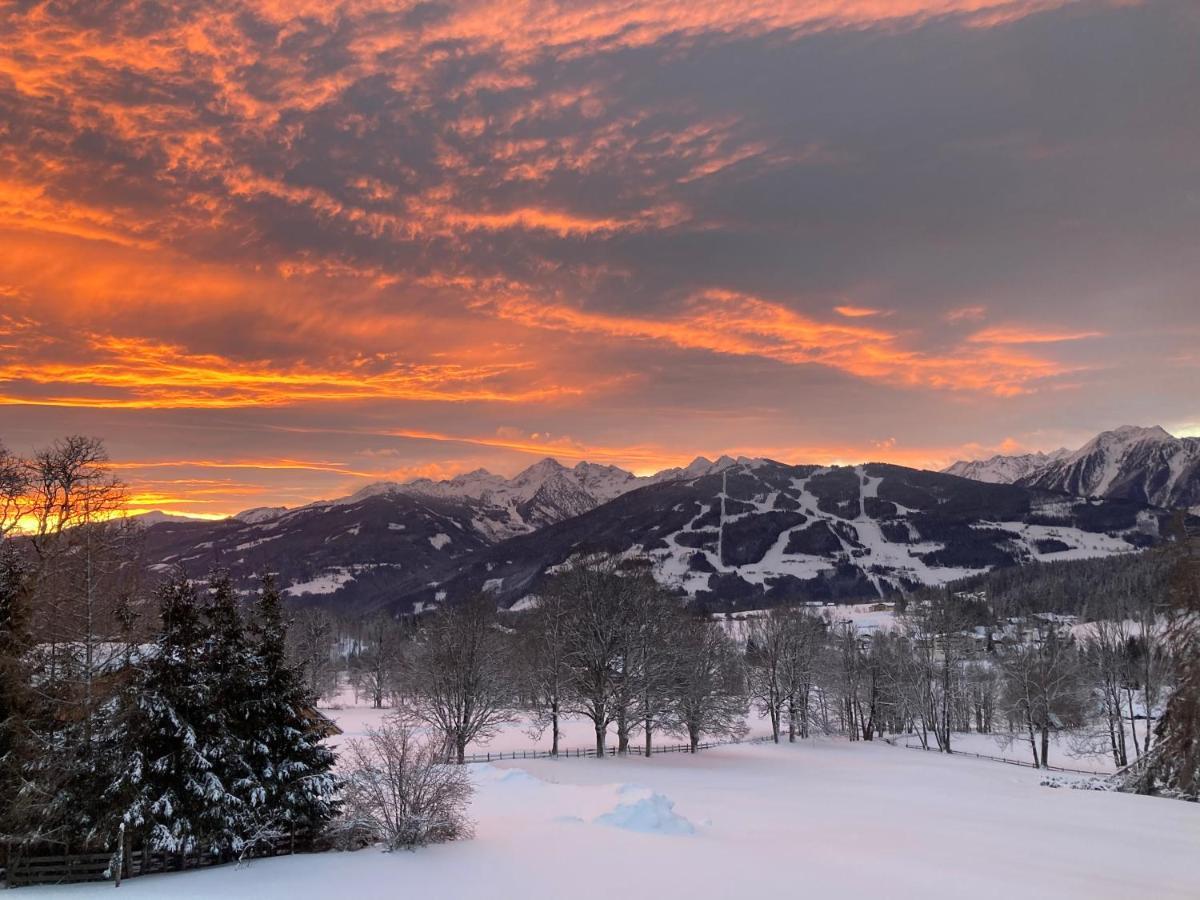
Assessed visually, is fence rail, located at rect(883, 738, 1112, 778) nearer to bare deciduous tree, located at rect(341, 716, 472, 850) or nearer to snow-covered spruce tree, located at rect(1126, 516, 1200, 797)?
snow-covered spruce tree, located at rect(1126, 516, 1200, 797)

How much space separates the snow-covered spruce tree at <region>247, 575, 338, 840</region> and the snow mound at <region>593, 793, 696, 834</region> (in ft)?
38.1

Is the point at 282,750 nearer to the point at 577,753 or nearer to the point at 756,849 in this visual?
the point at 756,849

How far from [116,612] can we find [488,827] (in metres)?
17.4

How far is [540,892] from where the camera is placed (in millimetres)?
23094

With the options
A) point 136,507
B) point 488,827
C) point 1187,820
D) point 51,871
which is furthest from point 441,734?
point 1187,820

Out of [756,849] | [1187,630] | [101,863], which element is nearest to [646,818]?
[756,849]

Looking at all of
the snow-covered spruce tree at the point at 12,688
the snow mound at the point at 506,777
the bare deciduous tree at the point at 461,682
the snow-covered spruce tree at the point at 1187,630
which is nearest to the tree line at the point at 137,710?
the snow-covered spruce tree at the point at 12,688

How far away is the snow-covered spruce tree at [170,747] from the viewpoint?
A: 84.3 ft

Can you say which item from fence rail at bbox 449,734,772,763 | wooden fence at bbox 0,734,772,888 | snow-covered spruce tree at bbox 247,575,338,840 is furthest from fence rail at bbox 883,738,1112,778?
wooden fence at bbox 0,734,772,888

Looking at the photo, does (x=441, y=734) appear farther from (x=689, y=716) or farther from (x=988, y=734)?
(x=988, y=734)

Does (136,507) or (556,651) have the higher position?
(136,507)

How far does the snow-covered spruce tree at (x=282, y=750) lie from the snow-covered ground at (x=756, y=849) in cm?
153

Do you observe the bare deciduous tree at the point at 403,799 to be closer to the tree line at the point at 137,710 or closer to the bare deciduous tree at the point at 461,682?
the tree line at the point at 137,710

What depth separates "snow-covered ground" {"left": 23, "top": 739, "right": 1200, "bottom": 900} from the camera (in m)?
24.0
